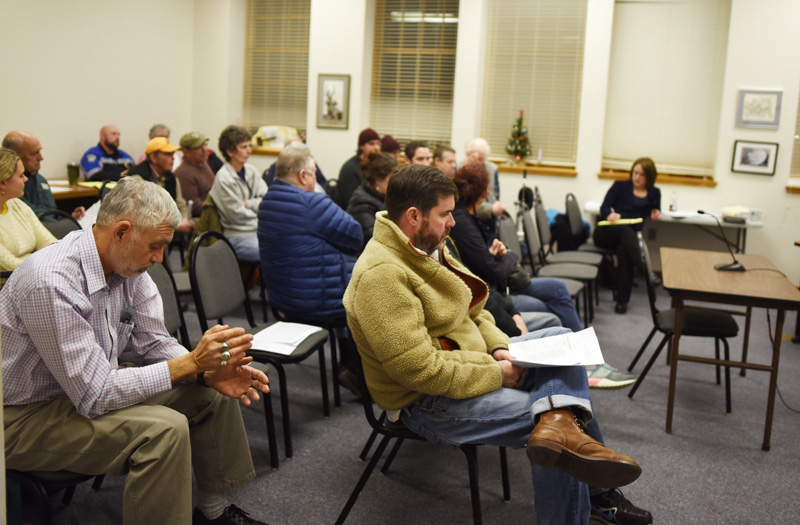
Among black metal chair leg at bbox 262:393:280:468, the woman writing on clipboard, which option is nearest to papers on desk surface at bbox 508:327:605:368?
black metal chair leg at bbox 262:393:280:468

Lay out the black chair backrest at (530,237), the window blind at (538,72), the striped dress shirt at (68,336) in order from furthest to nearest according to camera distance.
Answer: the window blind at (538,72) < the black chair backrest at (530,237) < the striped dress shirt at (68,336)

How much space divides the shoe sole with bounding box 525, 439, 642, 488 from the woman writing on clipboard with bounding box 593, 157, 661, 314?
4.28m

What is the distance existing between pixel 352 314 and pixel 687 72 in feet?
20.0

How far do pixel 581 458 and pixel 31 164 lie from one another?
3.76 meters

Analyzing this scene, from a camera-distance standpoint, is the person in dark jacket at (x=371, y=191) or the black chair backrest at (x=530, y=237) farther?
the black chair backrest at (x=530, y=237)

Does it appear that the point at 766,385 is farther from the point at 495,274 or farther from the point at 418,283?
the point at 418,283

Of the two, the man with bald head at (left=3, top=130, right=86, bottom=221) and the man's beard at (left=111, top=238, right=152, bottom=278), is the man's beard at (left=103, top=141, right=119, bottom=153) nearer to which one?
the man with bald head at (left=3, top=130, right=86, bottom=221)

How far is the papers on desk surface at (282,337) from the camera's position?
272cm

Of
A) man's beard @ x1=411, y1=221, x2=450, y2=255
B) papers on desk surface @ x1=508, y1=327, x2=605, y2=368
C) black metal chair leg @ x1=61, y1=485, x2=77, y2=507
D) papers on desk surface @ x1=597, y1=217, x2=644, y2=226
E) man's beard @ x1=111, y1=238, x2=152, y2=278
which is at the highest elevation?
man's beard @ x1=411, y1=221, x2=450, y2=255

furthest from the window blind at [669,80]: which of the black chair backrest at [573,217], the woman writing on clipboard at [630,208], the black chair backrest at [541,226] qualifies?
the black chair backrest at [541,226]

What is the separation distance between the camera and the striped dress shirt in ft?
5.57

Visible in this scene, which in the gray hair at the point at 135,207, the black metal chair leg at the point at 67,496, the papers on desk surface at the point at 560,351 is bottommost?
the black metal chair leg at the point at 67,496

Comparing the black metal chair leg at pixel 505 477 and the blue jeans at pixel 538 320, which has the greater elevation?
the blue jeans at pixel 538 320

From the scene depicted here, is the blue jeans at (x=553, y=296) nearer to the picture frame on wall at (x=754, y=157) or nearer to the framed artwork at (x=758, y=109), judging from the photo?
the picture frame on wall at (x=754, y=157)
